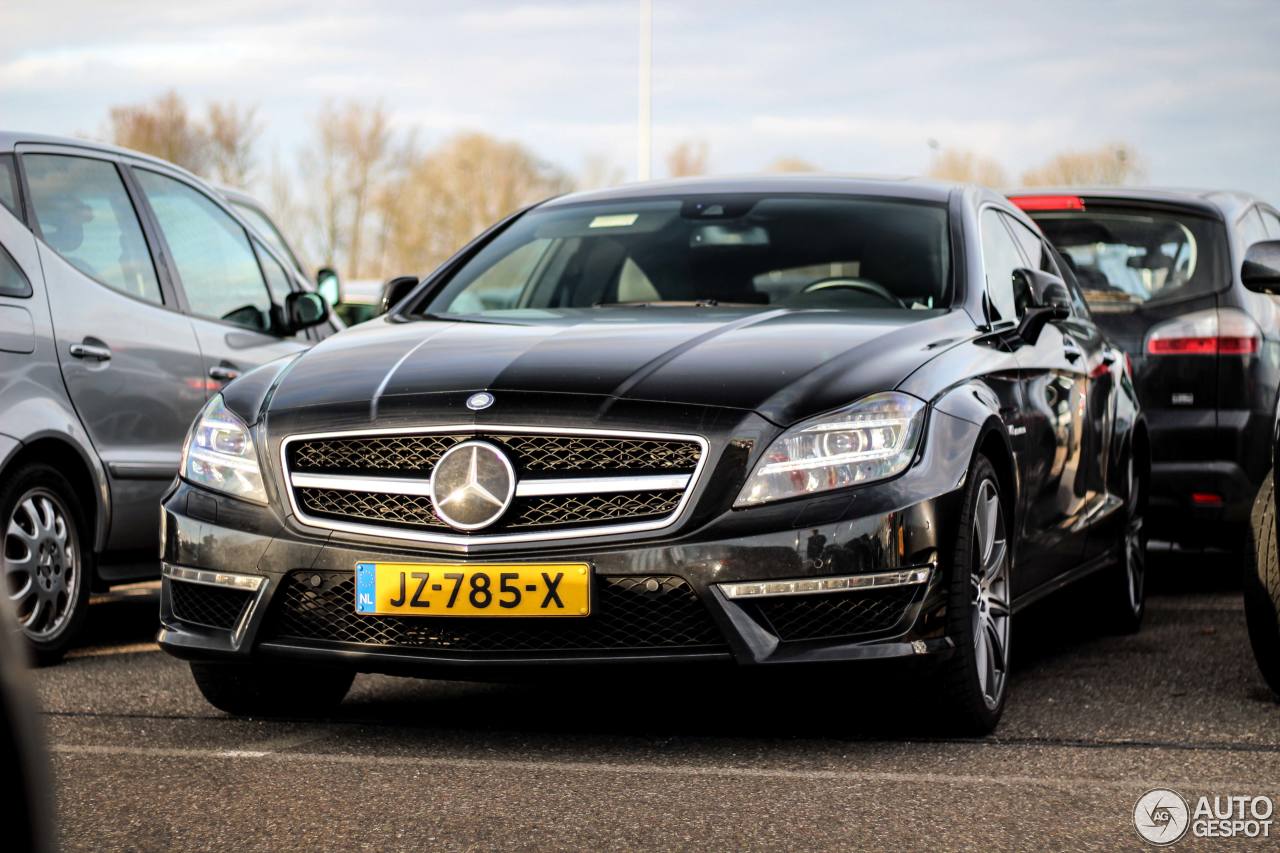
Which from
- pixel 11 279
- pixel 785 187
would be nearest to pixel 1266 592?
pixel 785 187

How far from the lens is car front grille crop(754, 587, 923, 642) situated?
4.71 metres

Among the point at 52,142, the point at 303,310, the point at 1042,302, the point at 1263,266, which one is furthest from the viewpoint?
the point at 303,310

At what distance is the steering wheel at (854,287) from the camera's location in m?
6.10

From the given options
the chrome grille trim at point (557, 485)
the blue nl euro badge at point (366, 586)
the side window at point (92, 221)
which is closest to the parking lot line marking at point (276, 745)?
the blue nl euro badge at point (366, 586)

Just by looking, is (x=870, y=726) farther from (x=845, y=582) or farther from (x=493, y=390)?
(x=493, y=390)

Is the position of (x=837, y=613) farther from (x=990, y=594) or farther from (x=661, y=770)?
(x=990, y=594)

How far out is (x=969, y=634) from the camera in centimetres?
497

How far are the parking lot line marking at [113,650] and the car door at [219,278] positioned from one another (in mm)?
1108

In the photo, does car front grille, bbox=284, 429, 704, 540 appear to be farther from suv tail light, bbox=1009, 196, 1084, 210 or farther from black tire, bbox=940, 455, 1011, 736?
suv tail light, bbox=1009, 196, 1084, 210

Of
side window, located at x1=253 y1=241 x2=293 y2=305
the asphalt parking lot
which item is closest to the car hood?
the asphalt parking lot

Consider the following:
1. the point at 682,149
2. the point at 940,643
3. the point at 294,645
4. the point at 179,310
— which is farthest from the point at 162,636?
the point at 682,149

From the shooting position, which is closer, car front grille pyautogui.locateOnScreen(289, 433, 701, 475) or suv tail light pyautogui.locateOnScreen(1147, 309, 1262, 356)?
car front grille pyautogui.locateOnScreen(289, 433, 701, 475)

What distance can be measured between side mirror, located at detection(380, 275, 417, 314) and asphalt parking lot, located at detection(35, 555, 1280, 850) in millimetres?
1299

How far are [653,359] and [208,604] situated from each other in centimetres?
132
